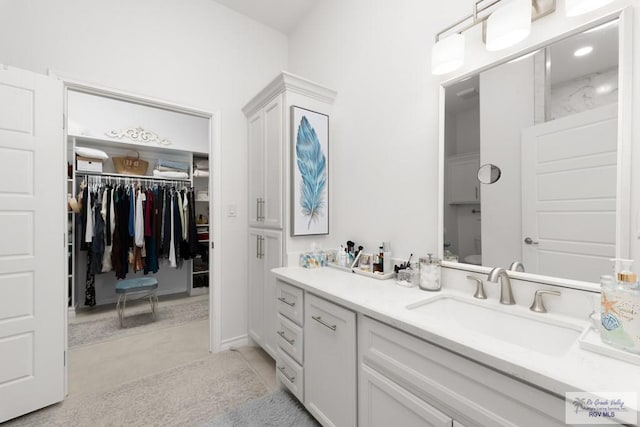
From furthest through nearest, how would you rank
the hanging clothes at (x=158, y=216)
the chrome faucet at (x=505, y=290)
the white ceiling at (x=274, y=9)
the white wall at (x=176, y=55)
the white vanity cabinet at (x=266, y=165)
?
the hanging clothes at (x=158, y=216)
the white ceiling at (x=274, y=9)
the white vanity cabinet at (x=266, y=165)
the white wall at (x=176, y=55)
the chrome faucet at (x=505, y=290)

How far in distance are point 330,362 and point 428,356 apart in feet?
1.97

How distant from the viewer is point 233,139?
2492 millimetres

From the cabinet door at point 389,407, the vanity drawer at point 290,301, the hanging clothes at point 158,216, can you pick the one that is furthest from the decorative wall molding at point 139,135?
the cabinet door at point 389,407

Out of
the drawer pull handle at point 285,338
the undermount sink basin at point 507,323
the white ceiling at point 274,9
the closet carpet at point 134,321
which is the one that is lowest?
the closet carpet at point 134,321

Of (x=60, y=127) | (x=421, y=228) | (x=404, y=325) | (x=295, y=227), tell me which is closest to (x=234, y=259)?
(x=295, y=227)

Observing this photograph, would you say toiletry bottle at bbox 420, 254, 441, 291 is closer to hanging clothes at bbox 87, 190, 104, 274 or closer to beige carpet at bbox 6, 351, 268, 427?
beige carpet at bbox 6, 351, 268, 427

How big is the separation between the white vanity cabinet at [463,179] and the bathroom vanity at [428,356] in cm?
40

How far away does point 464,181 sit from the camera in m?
1.39

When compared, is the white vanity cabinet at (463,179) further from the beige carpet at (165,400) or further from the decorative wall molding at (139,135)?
the decorative wall molding at (139,135)

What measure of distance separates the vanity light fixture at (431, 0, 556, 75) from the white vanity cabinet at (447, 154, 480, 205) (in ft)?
1.50

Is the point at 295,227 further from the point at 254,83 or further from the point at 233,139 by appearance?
the point at 254,83

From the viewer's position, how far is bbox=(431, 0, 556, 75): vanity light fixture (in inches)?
42.8

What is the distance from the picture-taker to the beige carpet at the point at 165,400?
1.61 meters

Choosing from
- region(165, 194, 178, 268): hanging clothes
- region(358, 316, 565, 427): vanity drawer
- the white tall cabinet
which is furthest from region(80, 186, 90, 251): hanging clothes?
region(358, 316, 565, 427): vanity drawer
